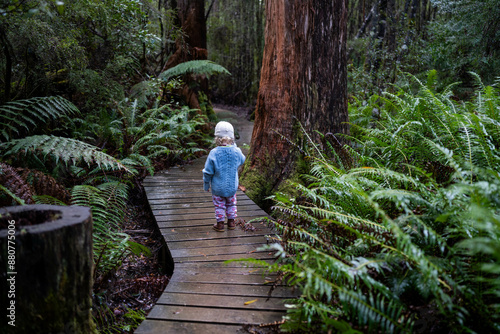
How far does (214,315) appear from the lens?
93.4 inches


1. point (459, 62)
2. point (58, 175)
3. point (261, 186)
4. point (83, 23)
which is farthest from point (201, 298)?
point (459, 62)

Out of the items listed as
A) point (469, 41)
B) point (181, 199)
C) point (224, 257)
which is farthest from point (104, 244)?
point (469, 41)

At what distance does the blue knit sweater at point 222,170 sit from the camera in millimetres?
3877

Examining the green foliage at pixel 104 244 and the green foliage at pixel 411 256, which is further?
the green foliage at pixel 104 244

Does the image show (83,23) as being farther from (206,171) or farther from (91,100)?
(206,171)

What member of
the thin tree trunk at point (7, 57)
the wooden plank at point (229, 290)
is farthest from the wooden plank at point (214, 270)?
the thin tree trunk at point (7, 57)

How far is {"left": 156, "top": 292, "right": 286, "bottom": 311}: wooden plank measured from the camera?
2.46 m

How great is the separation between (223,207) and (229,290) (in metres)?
1.35

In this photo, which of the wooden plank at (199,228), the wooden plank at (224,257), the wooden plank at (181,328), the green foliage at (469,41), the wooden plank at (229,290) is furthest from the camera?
the green foliage at (469,41)

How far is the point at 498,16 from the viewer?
5.95 metres

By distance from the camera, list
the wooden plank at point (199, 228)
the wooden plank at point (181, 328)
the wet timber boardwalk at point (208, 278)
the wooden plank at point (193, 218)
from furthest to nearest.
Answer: the wooden plank at point (193, 218)
the wooden plank at point (199, 228)
the wet timber boardwalk at point (208, 278)
the wooden plank at point (181, 328)

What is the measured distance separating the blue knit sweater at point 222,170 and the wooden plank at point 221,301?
1462 millimetres

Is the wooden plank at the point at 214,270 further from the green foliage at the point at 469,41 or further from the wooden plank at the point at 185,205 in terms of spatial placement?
the green foliage at the point at 469,41

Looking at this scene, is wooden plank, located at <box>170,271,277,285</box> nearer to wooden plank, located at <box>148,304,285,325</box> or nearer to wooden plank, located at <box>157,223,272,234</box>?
wooden plank, located at <box>148,304,285,325</box>
